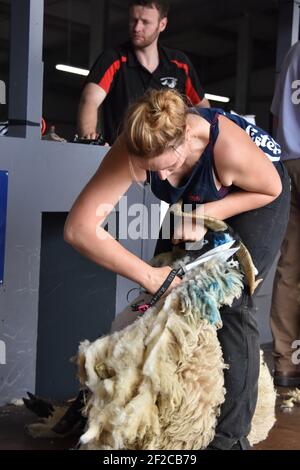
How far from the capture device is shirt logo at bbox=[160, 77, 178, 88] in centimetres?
441

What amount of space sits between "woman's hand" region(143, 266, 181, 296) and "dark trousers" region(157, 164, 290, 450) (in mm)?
208

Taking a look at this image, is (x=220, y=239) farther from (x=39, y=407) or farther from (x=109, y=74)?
(x=109, y=74)

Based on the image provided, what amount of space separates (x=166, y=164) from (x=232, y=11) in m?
9.71

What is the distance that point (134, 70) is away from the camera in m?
4.39

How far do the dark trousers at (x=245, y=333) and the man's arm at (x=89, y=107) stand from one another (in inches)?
62.6

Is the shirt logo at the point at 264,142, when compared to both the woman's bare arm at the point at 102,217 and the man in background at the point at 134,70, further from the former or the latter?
the man in background at the point at 134,70

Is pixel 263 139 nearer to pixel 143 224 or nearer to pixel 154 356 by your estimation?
pixel 154 356

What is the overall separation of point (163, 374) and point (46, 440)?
767mm

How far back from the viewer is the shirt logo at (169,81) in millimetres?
4406

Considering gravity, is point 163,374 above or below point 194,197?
below

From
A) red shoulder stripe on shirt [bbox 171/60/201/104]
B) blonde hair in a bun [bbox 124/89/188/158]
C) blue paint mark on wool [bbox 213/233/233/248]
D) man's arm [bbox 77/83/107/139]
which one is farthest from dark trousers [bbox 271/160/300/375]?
blonde hair in a bun [bbox 124/89/188/158]

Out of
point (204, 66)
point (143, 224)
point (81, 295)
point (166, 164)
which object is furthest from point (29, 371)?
point (204, 66)

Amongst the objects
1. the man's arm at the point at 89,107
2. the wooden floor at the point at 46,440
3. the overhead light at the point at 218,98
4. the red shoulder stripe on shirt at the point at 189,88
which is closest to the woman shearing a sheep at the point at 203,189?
the wooden floor at the point at 46,440

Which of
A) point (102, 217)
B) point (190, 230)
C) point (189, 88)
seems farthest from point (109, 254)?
point (189, 88)
